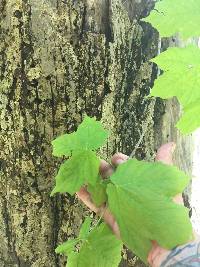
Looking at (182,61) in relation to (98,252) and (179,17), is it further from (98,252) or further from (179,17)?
(98,252)

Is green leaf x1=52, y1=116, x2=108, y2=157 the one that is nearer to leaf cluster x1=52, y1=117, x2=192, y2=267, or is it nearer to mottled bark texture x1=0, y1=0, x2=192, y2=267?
leaf cluster x1=52, y1=117, x2=192, y2=267

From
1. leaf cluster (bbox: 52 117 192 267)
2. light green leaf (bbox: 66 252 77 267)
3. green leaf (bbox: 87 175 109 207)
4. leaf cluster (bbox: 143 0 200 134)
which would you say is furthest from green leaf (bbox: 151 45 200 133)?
light green leaf (bbox: 66 252 77 267)

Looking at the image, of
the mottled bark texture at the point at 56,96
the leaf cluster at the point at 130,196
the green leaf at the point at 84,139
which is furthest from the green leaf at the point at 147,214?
the mottled bark texture at the point at 56,96

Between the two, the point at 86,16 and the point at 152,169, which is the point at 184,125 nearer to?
the point at 152,169

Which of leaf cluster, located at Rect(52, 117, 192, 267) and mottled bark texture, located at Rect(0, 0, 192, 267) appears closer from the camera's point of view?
leaf cluster, located at Rect(52, 117, 192, 267)

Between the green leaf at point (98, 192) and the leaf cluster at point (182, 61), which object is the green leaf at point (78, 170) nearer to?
the green leaf at point (98, 192)

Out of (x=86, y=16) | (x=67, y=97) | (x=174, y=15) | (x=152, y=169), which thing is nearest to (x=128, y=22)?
(x=86, y=16)
